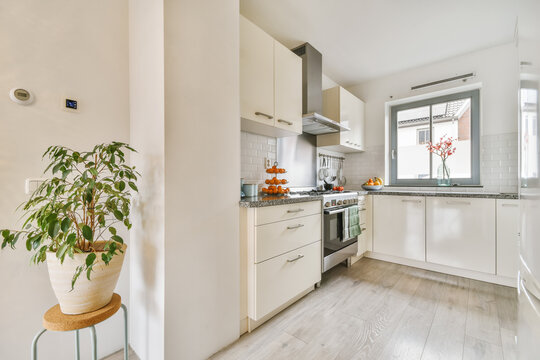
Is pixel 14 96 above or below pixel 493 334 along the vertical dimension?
above

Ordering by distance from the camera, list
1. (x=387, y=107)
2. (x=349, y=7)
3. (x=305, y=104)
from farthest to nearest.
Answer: (x=387, y=107)
(x=305, y=104)
(x=349, y=7)

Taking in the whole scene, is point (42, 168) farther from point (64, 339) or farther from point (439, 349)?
point (439, 349)

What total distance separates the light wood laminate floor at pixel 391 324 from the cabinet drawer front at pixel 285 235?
1.69 feet

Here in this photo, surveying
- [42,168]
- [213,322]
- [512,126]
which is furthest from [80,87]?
[512,126]

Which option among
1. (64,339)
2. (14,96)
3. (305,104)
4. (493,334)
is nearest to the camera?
(14,96)

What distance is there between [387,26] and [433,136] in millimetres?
1693

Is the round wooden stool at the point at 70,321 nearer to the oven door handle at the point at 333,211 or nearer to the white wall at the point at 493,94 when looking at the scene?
the oven door handle at the point at 333,211

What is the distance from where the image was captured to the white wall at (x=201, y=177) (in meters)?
1.13

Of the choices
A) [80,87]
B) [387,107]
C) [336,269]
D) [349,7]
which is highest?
[349,7]

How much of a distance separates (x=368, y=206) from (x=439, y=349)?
5.75 ft

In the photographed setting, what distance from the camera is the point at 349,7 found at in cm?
198

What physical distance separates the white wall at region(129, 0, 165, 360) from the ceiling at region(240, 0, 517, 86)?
44.4 inches

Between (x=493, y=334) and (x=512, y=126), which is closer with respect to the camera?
(x=493, y=334)

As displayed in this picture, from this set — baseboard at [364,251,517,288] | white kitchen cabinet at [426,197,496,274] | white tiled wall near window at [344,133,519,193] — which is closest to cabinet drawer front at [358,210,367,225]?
baseboard at [364,251,517,288]
